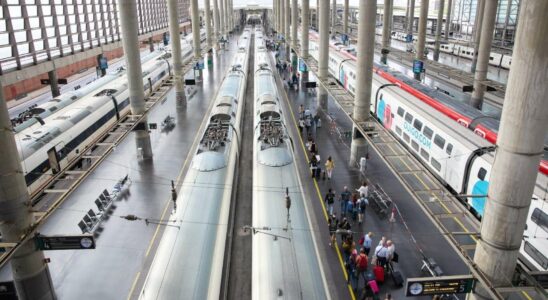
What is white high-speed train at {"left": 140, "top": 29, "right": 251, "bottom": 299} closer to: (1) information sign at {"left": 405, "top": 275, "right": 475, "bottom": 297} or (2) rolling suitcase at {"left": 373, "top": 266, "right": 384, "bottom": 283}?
(1) information sign at {"left": 405, "top": 275, "right": 475, "bottom": 297}

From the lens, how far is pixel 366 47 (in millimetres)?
22641

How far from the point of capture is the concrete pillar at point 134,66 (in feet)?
78.6

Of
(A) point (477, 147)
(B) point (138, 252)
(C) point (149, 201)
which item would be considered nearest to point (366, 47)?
(A) point (477, 147)

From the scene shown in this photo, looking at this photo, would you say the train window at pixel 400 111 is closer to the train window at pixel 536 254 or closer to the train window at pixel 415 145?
the train window at pixel 415 145

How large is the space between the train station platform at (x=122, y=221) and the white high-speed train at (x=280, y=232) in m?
3.75

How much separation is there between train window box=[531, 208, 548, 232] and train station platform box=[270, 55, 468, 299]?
3.23 metres

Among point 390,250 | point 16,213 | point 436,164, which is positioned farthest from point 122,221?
point 436,164

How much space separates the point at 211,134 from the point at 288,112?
16.4 metres

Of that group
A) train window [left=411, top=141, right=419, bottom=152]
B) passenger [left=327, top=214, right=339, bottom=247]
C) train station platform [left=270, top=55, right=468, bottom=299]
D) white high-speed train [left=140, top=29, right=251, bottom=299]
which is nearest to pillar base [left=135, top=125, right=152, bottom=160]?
white high-speed train [left=140, top=29, right=251, bottom=299]

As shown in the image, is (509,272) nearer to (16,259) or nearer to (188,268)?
(188,268)

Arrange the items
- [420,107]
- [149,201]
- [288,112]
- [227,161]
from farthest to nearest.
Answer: [288,112]
[420,107]
[149,201]
[227,161]

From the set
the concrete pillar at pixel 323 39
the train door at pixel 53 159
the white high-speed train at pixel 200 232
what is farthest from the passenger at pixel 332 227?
the concrete pillar at pixel 323 39

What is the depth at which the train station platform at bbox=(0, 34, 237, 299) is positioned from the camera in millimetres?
14961

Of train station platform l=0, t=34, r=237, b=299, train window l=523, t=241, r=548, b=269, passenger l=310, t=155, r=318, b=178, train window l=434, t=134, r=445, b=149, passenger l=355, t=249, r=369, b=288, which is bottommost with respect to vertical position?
train station platform l=0, t=34, r=237, b=299
